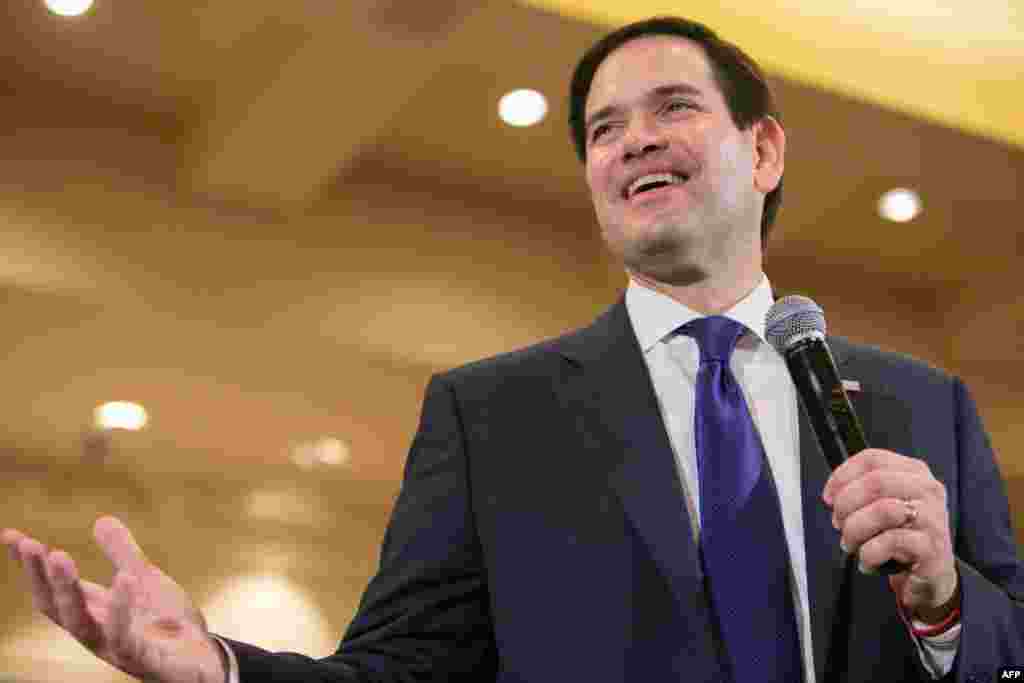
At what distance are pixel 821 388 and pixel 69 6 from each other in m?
3.63

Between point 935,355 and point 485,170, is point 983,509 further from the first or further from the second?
point 935,355

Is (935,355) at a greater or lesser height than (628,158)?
greater

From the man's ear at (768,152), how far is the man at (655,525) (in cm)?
14

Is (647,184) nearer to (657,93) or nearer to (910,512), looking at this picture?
(657,93)

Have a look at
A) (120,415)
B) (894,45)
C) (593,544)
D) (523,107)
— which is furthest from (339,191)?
(593,544)

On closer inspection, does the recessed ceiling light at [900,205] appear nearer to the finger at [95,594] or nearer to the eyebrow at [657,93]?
the eyebrow at [657,93]

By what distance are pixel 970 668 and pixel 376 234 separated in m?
4.24

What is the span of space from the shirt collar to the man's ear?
266mm

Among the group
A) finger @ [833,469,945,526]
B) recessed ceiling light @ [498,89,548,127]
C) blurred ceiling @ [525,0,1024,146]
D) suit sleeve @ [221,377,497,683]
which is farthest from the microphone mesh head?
recessed ceiling light @ [498,89,548,127]

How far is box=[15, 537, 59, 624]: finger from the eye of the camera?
1244 millimetres

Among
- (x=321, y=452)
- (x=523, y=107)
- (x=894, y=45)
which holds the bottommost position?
(x=321, y=452)

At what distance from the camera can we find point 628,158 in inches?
74.5

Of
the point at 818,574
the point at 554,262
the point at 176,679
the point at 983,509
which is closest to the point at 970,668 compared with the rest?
the point at 818,574

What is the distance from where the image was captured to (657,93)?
6.44ft
